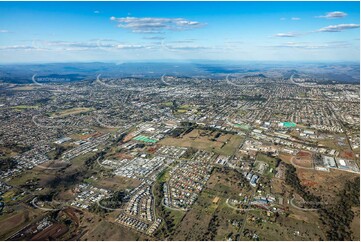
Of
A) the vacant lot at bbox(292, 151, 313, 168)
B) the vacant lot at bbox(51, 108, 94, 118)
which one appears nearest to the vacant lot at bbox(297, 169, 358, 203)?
the vacant lot at bbox(292, 151, 313, 168)

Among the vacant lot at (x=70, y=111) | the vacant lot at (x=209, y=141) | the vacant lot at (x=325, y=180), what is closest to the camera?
the vacant lot at (x=325, y=180)

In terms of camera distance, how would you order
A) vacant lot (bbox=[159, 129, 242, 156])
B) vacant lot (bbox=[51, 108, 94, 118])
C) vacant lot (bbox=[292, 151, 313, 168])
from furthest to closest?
vacant lot (bbox=[51, 108, 94, 118]), vacant lot (bbox=[159, 129, 242, 156]), vacant lot (bbox=[292, 151, 313, 168])

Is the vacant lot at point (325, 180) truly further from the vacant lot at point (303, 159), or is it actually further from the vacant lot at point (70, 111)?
the vacant lot at point (70, 111)

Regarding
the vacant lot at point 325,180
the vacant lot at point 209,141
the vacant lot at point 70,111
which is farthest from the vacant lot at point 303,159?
the vacant lot at point 70,111

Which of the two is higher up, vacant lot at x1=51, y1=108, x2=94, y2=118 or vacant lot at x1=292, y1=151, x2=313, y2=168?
vacant lot at x1=51, y1=108, x2=94, y2=118

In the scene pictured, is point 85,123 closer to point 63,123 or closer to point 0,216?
point 63,123

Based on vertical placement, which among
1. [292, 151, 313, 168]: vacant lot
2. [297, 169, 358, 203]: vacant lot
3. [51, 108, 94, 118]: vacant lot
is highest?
[51, 108, 94, 118]: vacant lot

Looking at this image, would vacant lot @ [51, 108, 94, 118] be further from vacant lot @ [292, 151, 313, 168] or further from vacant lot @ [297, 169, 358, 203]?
vacant lot @ [297, 169, 358, 203]

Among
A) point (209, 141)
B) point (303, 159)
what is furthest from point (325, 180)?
point (209, 141)

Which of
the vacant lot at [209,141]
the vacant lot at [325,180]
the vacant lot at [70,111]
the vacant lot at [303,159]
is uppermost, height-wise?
the vacant lot at [70,111]
